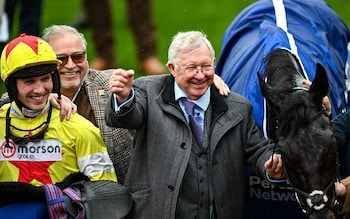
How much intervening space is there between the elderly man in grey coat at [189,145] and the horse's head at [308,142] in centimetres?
33

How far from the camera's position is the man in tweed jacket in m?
6.63

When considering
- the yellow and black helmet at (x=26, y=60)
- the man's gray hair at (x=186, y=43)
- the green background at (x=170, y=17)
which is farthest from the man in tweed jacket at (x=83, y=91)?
the green background at (x=170, y=17)

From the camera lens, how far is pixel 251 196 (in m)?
6.81

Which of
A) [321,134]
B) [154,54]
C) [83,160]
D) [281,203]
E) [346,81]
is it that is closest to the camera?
[321,134]

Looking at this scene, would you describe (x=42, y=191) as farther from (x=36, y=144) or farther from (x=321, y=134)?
(x=321, y=134)

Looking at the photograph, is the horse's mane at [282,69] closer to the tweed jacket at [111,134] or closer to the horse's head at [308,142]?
the horse's head at [308,142]

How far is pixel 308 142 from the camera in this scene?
5.76 metres

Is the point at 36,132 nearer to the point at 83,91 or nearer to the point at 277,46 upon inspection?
the point at 83,91

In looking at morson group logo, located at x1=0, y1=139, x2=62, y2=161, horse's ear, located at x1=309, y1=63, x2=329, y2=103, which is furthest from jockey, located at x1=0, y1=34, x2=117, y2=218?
horse's ear, located at x1=309, y1=63, x2=329, y2=103

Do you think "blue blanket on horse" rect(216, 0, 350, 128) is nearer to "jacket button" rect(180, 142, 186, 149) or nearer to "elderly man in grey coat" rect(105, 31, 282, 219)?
"elderly man in grey coat" rect(105, 31, 282, 219)

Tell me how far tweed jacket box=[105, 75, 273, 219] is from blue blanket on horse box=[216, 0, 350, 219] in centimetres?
26

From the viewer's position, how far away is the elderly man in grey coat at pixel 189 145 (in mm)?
6227

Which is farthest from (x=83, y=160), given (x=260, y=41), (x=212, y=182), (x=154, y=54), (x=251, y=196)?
(x=154, y=54)

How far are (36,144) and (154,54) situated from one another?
5.15m
